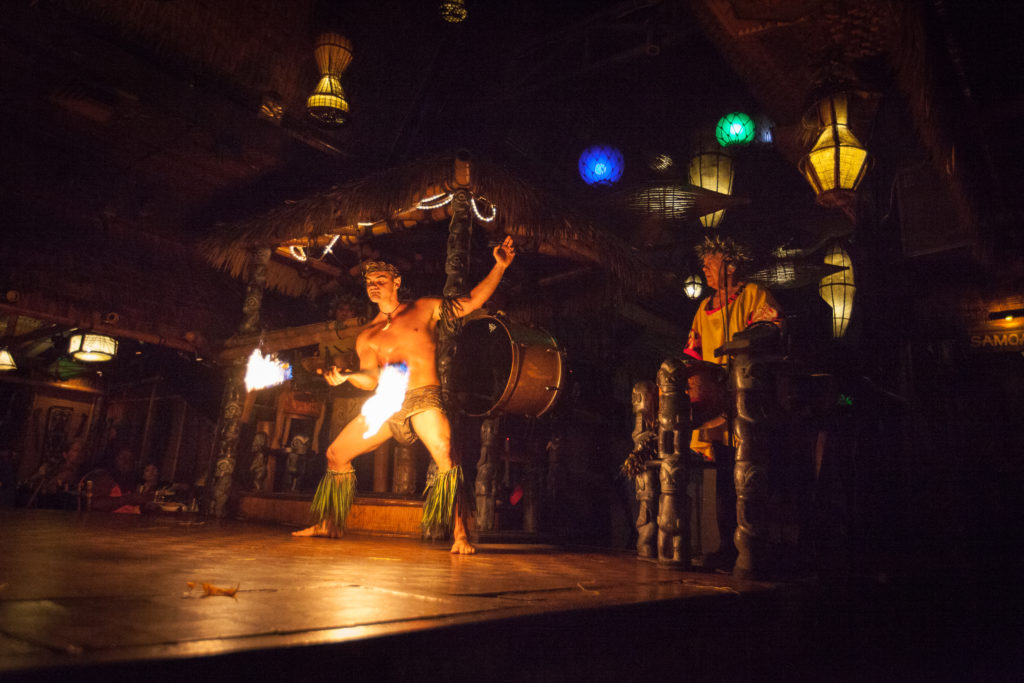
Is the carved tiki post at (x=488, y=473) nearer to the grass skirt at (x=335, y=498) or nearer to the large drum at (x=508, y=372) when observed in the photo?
the large drum at (x=508, y=372)

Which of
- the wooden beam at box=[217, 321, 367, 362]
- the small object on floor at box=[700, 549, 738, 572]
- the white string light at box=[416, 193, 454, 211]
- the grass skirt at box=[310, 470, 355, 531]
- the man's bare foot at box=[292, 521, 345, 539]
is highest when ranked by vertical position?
the white string light at box=[416, 193, 454, 211]

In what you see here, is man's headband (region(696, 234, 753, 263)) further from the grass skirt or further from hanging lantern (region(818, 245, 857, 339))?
hanging lantern (region(818, 245, 857, 339))

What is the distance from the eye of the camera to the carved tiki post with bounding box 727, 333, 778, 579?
3645 millimetres

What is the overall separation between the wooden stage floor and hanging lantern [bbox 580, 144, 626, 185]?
794 cm

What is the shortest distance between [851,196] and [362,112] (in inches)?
288

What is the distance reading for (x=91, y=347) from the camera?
9.91 metres

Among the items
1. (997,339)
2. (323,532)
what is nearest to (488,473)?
(323,532)

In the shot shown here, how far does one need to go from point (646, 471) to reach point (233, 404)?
5.59m

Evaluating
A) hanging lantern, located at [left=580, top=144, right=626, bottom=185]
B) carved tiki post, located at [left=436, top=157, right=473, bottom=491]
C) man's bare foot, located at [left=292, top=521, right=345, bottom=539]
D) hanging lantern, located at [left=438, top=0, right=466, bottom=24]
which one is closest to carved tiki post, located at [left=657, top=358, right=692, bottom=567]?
carved tiki post, located at [left=436, top=157, right=473, bottom=491]

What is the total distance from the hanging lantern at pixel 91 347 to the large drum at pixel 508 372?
6.88 m

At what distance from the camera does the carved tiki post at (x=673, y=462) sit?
4164 millimetres

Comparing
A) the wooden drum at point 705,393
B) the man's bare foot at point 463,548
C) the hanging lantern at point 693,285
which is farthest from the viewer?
the hanging lantern at point 693,285

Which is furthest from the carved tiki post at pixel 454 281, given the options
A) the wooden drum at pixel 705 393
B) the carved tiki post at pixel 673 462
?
the wooden drum at pixel 705 393

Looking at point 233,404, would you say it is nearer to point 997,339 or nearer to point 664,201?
point 664,201
